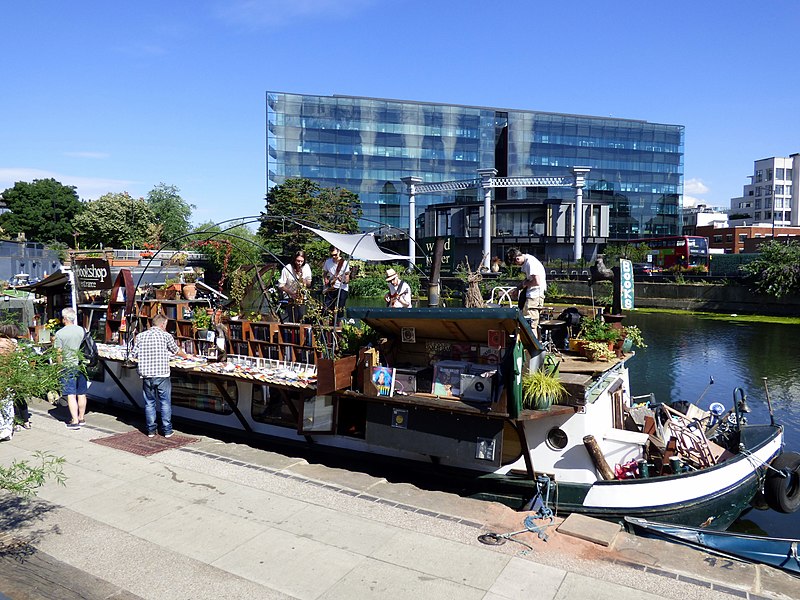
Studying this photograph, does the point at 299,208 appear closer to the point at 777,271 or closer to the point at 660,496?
the point at 777,271

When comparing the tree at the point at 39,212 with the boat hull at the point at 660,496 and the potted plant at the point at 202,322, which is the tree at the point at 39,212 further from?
the boat hull at the point at 660,496

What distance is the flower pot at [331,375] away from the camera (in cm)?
881

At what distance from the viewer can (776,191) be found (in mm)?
109250

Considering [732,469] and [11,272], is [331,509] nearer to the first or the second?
[732,469]

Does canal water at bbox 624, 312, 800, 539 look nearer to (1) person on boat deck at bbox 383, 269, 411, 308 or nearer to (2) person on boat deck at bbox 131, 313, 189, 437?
(1) person on boat deck at bbox 383, 269, 411, 308

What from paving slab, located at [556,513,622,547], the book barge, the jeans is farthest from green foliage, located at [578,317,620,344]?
the jeans

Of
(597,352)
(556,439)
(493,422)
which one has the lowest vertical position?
(556,439)

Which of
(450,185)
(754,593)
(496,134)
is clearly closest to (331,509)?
(754,593)

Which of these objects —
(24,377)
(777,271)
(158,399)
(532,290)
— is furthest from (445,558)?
(777,271)

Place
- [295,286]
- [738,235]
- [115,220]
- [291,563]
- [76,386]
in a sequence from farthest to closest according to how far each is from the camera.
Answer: [738,235] < [115,220] < [295,286] < [76,386] < [291,563]

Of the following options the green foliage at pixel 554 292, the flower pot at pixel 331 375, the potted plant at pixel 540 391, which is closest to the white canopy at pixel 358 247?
the flower pot at pixel 331 375

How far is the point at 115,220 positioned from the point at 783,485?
6888cm

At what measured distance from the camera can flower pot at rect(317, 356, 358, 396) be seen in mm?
8812

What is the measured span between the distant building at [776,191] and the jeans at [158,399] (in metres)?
115
